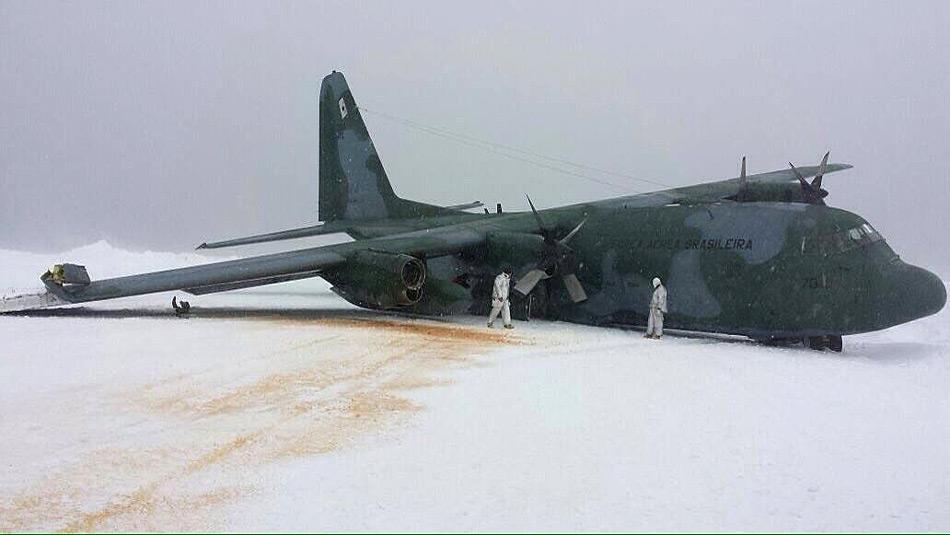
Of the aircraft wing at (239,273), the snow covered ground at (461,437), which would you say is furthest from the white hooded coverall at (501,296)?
the snow covered ground at (461,437)

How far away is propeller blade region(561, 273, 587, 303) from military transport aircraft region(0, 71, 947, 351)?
0.12 feet

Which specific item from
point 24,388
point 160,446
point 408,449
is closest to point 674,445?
point 408,449

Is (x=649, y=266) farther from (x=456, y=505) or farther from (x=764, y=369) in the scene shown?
(x=456, y=505)

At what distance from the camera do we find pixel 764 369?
12109 millimetres

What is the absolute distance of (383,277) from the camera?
18781mm

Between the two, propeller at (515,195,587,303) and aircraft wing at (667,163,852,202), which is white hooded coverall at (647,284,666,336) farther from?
aircraft wing at (667,163,852,202)

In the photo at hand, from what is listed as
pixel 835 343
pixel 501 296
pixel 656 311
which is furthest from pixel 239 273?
pixel 835 343

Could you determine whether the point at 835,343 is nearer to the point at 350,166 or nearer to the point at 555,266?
the point at 555,266

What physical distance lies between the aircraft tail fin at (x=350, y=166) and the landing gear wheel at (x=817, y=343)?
12.9 metres

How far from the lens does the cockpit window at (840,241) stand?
15820mm

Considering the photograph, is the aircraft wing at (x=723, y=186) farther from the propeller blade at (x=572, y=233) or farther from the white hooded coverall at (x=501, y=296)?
the white hooded coverall at (x=501, y=296)

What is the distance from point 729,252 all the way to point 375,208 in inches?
497

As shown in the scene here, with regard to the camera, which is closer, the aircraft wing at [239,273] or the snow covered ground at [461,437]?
the snow covered ground at [461,437]

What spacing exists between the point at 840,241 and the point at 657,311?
12.7 feet
